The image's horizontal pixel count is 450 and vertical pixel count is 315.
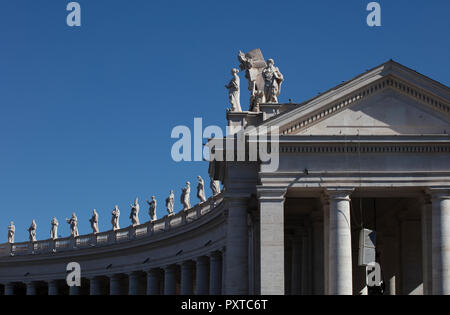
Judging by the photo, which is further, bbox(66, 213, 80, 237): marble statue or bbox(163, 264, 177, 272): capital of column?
bbox(66, 213, 80, 237): marble statue

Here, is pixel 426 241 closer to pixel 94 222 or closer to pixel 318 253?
pixel 318 253

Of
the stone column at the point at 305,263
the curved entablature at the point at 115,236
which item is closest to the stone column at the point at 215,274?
the curved entablature at the point at 115,236

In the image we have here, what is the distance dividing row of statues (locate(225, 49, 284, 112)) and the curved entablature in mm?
22563

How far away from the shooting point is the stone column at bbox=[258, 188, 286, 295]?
61.8m

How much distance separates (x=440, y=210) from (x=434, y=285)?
5.07m

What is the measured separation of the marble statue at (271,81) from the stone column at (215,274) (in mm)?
28716

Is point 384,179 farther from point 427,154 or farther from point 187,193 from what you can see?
point 187,193

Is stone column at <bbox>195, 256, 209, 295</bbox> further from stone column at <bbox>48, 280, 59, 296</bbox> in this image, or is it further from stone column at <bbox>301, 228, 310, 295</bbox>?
stone column at <bbox>48, 280, 59, 296</bbox>

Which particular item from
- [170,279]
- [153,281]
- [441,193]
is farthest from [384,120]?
[153,281]

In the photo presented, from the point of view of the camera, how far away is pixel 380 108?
65.0 m

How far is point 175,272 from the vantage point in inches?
4279

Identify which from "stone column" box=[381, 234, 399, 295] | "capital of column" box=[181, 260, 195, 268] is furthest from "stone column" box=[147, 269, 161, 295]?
"stone column" box=[381, 234, 399, 295]
